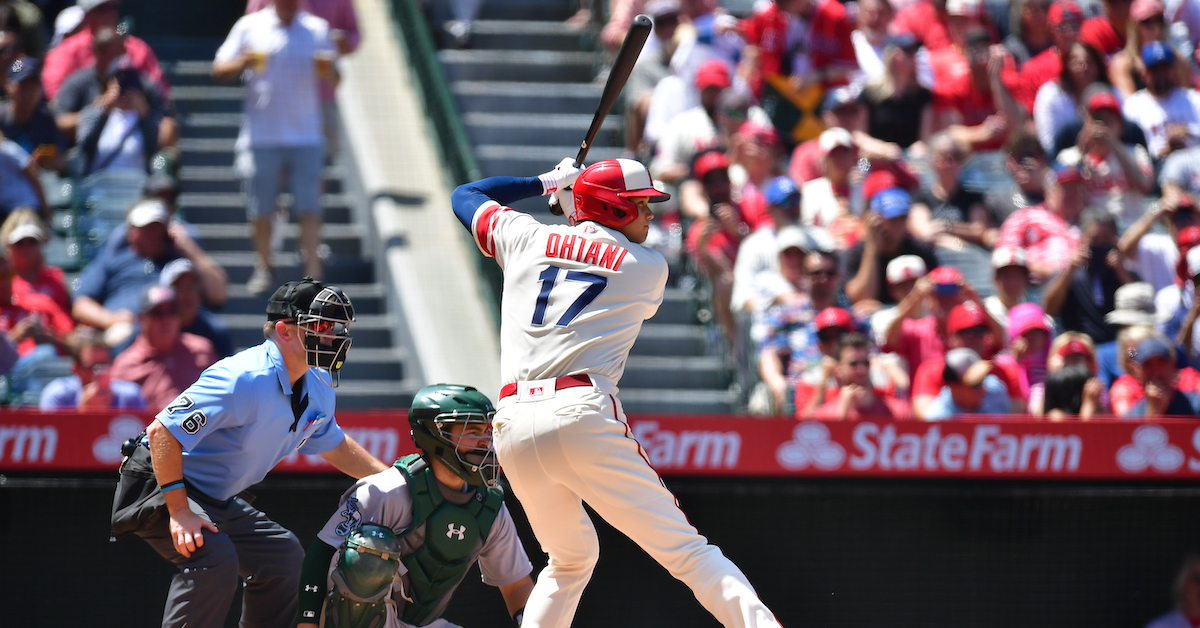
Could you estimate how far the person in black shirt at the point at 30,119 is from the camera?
8.22 metres

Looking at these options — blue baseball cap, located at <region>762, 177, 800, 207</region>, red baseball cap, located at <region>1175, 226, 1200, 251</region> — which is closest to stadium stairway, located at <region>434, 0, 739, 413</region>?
blue baseball cap, located at <region>762, 177, 800, 207</region>

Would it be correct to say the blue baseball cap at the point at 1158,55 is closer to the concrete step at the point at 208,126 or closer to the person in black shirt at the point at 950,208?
the person in black shirt at the point at 950,208

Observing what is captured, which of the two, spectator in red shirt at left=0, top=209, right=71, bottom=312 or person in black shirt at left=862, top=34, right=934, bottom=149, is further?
person in black shirt at left=862, top=34, right=934, bottom=149

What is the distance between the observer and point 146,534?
411 centimetres

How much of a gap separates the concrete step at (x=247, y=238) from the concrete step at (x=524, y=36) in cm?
220

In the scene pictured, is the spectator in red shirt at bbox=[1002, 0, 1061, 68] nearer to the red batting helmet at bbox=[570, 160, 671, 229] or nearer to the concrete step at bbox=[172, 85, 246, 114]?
the concrete step at bbox=[172, 85, 246, 114]

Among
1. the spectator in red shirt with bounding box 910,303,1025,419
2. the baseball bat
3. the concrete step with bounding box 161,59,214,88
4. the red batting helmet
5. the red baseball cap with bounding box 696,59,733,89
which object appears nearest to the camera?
the red batting helmet

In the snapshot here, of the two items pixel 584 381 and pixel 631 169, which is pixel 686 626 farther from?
pixel 631 169

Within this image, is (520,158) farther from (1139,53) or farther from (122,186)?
(1139,53)

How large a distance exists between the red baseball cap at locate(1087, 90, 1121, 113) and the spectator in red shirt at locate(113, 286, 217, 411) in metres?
5.81

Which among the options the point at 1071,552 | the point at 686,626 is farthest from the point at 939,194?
the point at 686,626

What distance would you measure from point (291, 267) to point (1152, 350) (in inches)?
201

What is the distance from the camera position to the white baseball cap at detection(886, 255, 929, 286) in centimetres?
728

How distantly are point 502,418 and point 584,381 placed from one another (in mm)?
276
